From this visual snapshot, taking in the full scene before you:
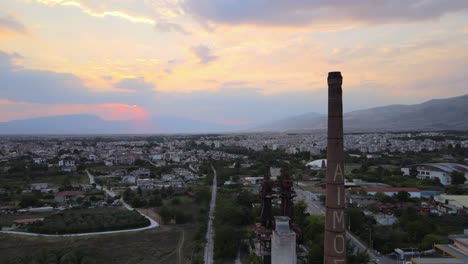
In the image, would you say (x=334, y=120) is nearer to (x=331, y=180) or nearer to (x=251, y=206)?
(x=331, y=180)

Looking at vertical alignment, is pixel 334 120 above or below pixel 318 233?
above

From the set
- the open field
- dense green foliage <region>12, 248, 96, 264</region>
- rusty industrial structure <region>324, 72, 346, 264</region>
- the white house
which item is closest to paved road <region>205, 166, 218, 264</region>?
the open field

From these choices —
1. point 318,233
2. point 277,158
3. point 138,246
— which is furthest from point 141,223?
point 277,158

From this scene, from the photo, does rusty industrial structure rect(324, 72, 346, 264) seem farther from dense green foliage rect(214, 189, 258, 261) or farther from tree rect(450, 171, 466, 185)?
tree rect(450, 171, 466, 185)

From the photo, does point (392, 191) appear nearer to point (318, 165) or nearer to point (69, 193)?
point (318, 165)

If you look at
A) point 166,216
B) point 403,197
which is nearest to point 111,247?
point 166,216

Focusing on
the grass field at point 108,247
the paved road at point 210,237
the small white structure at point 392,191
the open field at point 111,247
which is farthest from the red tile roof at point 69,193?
the small white structure at point 392,191
